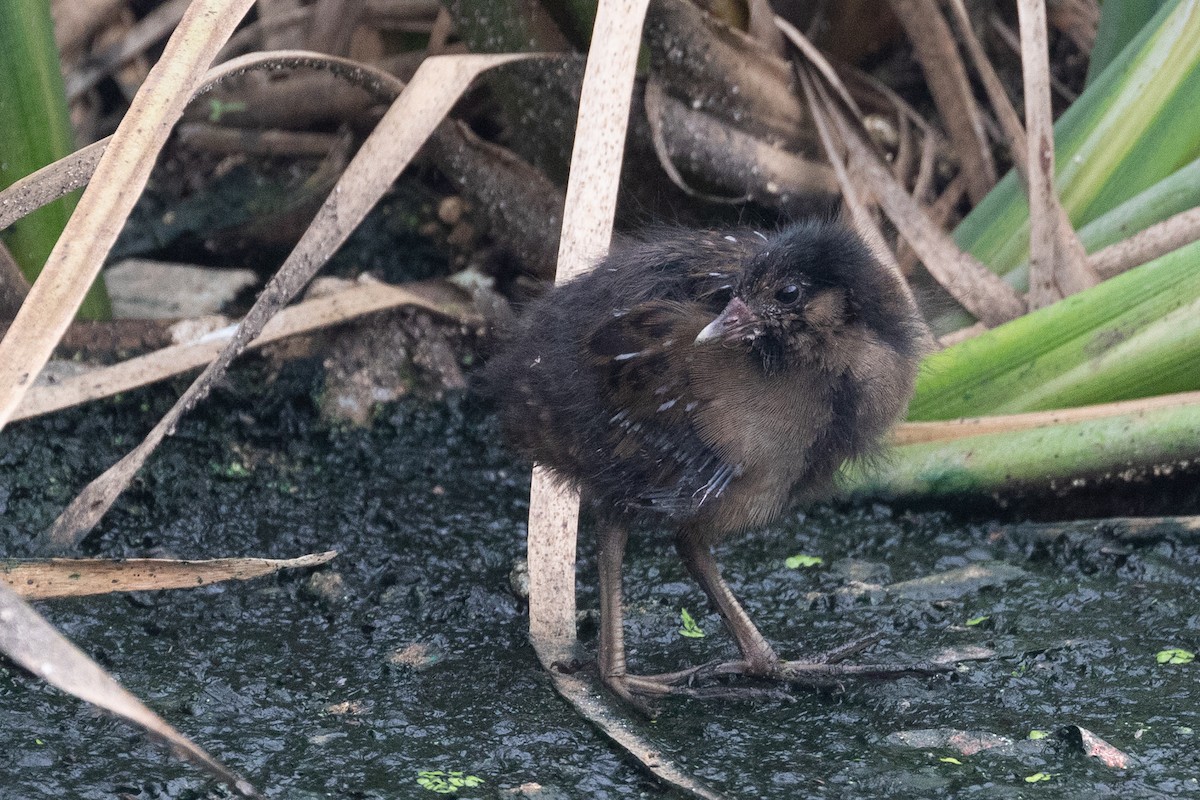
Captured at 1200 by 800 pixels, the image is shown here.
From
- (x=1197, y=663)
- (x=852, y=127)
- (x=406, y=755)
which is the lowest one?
(x=1197, y=663)

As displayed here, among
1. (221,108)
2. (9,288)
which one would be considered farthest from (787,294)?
(221,108)

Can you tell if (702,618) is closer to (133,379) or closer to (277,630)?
(277,630)

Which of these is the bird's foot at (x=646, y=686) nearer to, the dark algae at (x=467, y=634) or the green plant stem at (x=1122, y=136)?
the dark algae at (x=467, y=634)

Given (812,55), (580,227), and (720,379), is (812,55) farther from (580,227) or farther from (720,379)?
(720,379)

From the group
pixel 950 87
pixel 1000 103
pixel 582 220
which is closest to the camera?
pixel 582 220

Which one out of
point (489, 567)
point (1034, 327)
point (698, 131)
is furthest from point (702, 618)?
point (698, 131)

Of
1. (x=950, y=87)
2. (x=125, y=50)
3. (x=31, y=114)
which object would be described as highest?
(x=125, y=50)

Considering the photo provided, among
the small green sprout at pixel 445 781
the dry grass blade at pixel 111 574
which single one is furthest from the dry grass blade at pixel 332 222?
the small green sprout at pixel 445 781
